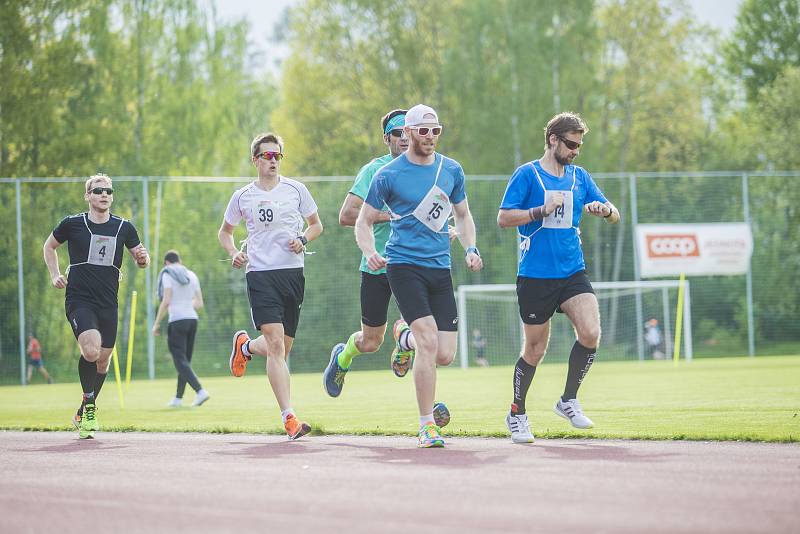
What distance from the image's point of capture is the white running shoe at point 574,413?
353 inches

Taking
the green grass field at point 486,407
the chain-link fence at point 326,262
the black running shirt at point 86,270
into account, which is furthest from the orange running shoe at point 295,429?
the chain-link fence at point 326,262

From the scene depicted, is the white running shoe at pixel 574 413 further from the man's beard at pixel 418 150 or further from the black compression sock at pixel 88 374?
the black compression sock at pixel 88 374

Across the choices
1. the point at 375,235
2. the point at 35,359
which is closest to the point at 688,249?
the point at 35,359

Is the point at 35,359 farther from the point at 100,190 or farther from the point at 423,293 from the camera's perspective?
the point at 423,293

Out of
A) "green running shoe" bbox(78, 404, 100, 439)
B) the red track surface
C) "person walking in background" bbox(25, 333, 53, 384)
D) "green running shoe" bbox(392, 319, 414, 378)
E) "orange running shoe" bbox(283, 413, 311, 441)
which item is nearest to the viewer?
the red track surface

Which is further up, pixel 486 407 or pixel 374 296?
pixel 374 296

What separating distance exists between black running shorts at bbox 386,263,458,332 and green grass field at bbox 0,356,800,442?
1.22m

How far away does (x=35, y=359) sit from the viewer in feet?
87.4

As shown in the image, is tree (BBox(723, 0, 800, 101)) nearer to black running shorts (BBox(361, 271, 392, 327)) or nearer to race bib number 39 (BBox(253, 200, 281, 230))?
black running shorts (BBox(361, 271, 392, 327))

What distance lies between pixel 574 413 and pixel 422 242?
1760mm

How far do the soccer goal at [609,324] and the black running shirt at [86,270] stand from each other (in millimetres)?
19207

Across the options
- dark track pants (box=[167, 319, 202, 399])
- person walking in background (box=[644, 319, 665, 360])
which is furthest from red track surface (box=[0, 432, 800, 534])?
person walking in background (box=[644, 319, 665, 360])

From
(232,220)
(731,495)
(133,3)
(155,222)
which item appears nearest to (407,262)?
(232,220)

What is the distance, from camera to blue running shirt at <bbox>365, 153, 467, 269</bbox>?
8414 mm
